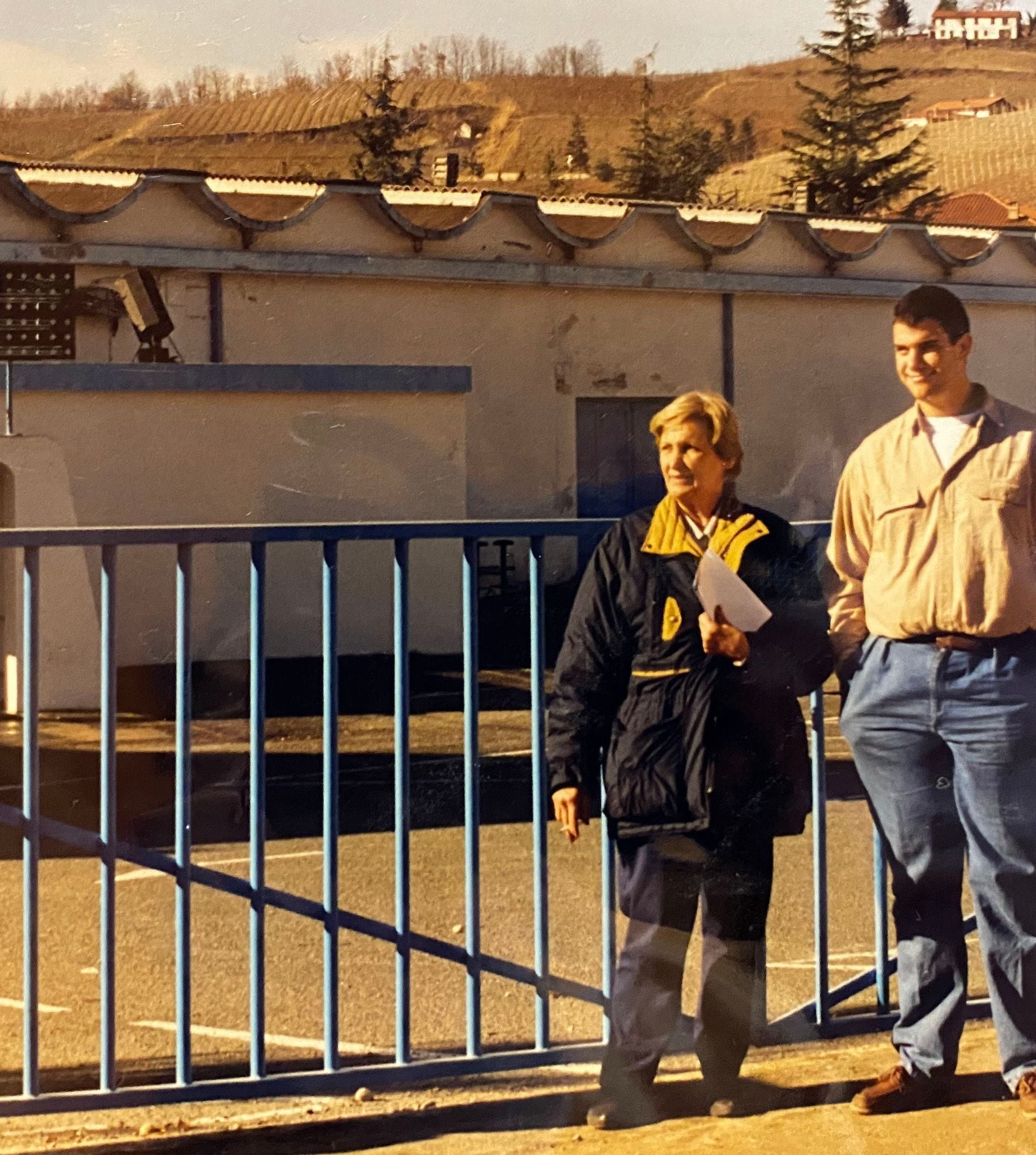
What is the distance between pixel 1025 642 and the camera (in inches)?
136

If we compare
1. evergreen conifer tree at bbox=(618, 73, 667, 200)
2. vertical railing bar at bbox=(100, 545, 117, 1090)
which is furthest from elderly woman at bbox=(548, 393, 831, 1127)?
evergreen conifer tree at bbox=(618, 73, 667, 200)

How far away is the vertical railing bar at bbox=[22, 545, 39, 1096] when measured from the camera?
3.45 meters

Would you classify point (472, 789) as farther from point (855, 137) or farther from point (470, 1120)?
point (855, 137)

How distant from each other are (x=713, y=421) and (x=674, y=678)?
58cm

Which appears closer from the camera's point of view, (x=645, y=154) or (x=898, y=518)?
(x=898, y=518)

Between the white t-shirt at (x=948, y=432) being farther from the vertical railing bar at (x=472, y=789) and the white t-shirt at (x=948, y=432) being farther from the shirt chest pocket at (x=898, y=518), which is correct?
the vertical railing bar at (x=472, y=789)

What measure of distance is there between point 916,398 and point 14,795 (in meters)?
6.05

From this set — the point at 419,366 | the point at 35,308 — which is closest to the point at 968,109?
the point at 35,308

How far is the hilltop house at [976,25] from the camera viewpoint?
459 centimetres

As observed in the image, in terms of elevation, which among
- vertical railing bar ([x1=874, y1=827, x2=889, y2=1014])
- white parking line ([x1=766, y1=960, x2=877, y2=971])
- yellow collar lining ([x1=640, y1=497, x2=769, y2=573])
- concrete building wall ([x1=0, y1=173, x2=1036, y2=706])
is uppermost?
concrete building wall ([x1=0, y1=173, x2=1036, y2=706])

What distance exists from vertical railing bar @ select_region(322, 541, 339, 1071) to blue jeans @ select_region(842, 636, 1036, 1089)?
117cm

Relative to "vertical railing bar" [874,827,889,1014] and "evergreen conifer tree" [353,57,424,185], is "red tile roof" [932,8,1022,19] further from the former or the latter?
"vertical railing bar" [874,827,889,1014]

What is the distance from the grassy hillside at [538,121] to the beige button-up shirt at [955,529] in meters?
1.59

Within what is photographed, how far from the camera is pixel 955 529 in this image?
344 cm
